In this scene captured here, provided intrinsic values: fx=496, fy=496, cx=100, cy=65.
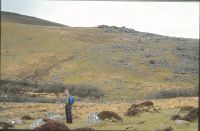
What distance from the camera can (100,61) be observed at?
108 m

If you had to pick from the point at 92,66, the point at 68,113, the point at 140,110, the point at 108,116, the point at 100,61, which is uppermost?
the point at 68,113

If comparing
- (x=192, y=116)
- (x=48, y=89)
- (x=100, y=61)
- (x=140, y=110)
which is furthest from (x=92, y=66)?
(x=192, y=116)

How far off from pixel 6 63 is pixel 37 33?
92.5 feet

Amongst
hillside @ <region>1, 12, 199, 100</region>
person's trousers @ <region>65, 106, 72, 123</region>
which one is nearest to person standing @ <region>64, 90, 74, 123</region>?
person's trousers @ <region>65, 106, 72, 123</region>

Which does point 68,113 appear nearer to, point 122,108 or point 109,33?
point 122,108

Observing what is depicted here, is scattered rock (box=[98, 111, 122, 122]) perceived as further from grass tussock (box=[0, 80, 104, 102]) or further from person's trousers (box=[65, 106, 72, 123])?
grass tussock (box=[0, 80, 104, 102])

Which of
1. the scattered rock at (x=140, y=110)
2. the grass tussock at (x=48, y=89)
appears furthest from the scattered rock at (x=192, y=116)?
the grass tussock at (x=48, y=89)

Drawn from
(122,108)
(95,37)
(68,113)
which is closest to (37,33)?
(95,37)

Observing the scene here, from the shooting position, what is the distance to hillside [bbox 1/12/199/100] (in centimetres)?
9272

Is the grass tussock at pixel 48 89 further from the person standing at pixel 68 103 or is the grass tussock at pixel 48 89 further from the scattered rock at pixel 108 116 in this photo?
the person standing at pixel 68 103

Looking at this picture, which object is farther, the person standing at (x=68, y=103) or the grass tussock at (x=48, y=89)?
the grass tussock at (x=48, y=89)

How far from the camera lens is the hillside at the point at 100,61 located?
92719 mm

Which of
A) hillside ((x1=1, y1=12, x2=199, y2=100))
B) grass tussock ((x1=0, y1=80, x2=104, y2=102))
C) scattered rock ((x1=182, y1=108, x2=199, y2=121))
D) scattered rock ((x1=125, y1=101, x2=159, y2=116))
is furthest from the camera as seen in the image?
hillside ((x1=1, y1=12, x2=199, y2=100))

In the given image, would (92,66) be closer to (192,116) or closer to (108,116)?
(108,116)
